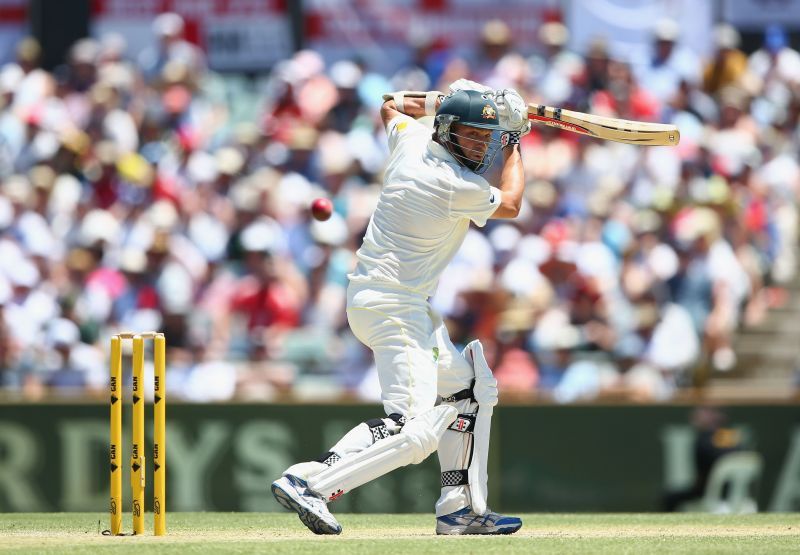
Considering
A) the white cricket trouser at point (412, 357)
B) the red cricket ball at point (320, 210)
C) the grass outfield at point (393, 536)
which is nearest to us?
the grass outfield at point (393, 536)

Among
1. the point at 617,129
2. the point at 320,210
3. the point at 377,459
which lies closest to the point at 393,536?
the point at 377,459

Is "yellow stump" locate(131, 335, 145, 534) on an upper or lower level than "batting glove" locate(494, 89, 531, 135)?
lower

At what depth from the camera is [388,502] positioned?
35.4 feet

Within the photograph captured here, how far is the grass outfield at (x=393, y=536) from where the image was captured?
6.50 meters

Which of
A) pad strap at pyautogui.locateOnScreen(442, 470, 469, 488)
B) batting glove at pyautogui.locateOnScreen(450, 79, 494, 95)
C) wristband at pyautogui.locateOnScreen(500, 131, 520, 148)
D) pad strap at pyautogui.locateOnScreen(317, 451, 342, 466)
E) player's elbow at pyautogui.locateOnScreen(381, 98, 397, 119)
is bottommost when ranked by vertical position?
pad strap at pyautogui.locateOnScreen(442, 470, 469, 488)

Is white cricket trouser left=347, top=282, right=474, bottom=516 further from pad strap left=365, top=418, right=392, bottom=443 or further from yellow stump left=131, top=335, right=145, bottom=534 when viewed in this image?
yellow stump left=131, top=335, right=145, bottom=534

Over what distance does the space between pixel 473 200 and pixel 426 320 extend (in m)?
0.59

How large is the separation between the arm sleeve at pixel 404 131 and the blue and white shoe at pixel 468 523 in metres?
1.75

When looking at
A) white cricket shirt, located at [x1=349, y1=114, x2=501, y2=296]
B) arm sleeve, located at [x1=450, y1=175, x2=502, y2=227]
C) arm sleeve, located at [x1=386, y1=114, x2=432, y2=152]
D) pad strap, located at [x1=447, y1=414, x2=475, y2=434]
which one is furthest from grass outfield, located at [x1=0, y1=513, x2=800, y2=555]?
arm sleeve, located at [x1=386, y1=114, x2=432, y2=152]

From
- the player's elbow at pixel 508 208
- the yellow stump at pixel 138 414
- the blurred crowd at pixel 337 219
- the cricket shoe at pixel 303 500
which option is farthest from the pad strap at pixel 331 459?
the blurred crowd at pixel 337 219

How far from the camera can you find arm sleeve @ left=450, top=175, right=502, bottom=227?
707 cm

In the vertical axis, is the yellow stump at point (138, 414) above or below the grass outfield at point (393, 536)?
above

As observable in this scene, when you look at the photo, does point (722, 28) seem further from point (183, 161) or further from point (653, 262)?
point (183, 161)

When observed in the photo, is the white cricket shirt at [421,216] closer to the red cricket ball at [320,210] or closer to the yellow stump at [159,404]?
the red cricket ball at [320,210]
